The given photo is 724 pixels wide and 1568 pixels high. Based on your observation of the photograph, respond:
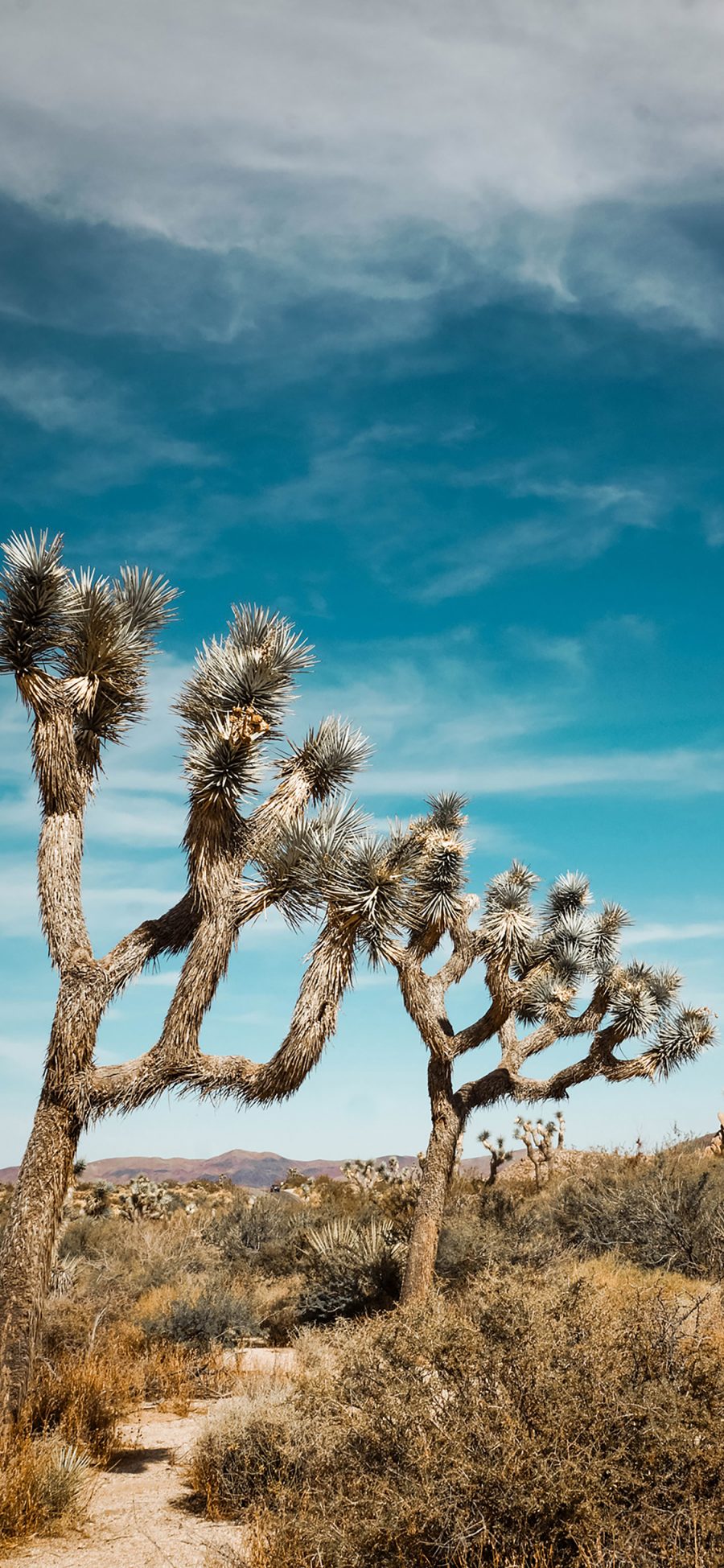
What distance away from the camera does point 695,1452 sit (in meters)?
4.09

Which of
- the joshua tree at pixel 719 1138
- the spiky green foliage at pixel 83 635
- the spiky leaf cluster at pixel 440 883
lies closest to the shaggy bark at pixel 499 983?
the spiky leaf cluster at pixel 440 883

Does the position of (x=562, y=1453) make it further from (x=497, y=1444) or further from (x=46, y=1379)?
(x=46, y=1379)

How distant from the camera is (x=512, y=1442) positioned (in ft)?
13.5

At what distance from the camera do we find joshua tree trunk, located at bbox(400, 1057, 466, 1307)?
12.7 meters

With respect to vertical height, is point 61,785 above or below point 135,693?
below

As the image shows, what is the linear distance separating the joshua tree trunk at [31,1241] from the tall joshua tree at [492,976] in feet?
10.7

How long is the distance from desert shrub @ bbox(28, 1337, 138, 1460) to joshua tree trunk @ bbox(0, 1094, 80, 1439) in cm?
27

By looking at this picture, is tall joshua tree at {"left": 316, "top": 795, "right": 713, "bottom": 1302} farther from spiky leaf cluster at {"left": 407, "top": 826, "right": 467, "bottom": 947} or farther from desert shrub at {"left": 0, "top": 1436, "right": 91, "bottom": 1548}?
desert shrub at {"left": 0, "top": 1436, "right": 91, "bottom": 1548}

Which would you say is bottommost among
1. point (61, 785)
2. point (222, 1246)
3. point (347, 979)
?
point (222, 1246)

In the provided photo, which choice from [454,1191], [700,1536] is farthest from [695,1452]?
[454,1191]

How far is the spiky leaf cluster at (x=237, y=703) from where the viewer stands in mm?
9633

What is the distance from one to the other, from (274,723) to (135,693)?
4.80 ft

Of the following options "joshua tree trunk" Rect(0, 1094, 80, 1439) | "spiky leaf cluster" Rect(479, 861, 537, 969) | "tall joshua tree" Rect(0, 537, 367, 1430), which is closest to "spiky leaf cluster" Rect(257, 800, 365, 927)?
"tall joshua tree" Rect(0, 537, 367, 1430)

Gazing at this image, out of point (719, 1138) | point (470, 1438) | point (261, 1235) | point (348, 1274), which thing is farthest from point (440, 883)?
point (719, 1138)
